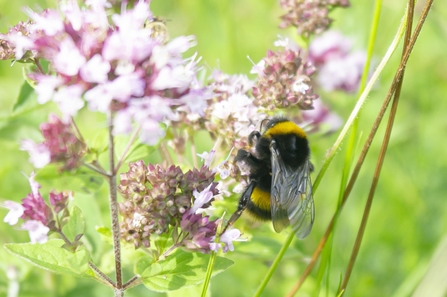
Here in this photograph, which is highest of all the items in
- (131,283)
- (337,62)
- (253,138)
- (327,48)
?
(327,48)

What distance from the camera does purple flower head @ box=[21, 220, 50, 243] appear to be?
5.42ft

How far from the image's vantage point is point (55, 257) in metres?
1.67

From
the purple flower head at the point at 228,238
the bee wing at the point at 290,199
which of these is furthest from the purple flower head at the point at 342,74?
the purple flower head at the point at 228,238

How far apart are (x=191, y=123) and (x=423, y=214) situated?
188 centimetres

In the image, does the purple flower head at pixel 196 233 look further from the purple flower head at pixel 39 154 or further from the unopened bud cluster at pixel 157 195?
the purple flower head at pixel 39 154

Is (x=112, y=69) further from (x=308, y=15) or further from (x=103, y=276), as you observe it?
(x=308, y=15)

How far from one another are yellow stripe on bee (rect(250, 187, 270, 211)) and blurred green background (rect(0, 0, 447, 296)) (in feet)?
0.58

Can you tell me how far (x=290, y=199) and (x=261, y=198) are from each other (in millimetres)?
198

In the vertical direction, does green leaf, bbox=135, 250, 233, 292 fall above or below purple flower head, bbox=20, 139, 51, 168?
below

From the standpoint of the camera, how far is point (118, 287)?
68.4 inches

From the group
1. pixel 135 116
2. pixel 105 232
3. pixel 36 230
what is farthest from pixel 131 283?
pixel 135 116

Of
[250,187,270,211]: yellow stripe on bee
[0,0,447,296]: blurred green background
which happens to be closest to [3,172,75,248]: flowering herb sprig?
[0,0,447,296]: blurred green background

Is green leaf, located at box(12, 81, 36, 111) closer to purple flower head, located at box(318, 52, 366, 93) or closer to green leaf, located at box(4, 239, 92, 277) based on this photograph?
green leaf, located at box(4, 239, 92, 277)

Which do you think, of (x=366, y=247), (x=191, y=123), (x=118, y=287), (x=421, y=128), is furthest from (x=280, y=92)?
(x=421, y=128)
